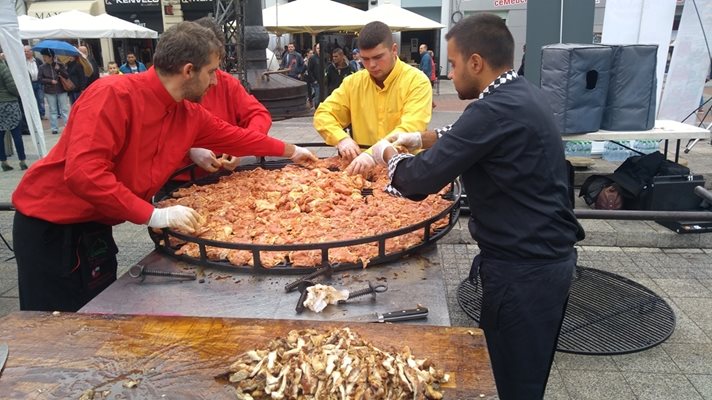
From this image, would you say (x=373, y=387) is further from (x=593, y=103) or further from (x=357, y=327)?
(x=593, y=103)

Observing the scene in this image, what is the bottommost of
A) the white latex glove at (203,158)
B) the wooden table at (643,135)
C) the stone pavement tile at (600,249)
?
the stone pavement tile at (600,249)

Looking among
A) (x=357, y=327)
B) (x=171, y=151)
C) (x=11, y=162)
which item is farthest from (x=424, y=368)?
(x=11, y=162)

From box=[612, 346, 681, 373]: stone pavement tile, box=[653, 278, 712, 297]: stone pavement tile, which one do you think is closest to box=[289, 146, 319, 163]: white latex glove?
box=[612, 346, 681, 373]: stone pavement tile

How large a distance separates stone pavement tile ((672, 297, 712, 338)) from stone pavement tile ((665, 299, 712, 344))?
4 cm

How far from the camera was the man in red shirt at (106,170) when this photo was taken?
2.26 metres

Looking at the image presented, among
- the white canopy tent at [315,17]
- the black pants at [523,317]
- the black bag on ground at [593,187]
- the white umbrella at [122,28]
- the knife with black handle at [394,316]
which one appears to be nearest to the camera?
the knife with black handle at [394,316]

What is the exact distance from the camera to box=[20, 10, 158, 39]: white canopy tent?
1533cm

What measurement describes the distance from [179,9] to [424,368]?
29.0 metres

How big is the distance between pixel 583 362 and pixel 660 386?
18.6 inches

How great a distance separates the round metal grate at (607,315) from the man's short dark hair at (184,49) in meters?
2.54

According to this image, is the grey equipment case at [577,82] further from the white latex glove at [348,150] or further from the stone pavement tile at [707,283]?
the white latex glove at [348,150]

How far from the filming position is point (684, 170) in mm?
5875

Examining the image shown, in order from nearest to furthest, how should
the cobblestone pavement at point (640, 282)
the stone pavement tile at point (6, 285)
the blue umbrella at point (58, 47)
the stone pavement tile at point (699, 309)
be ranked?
the cobblestone pavement at point (640, 282) < the stone pavement tile at point (699, 309) < the stone pavement tile at point (6, 285) < the blue umbrella at point (58, 47)

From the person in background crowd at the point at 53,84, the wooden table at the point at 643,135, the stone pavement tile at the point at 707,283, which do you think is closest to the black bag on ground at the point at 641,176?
the wooden table at the point at 643,135
